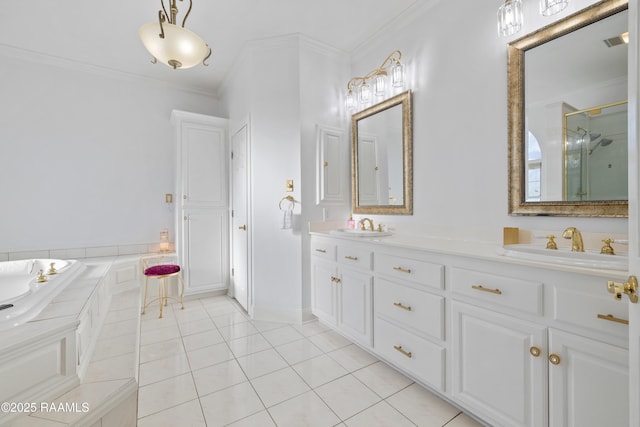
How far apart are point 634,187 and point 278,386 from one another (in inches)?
75.9

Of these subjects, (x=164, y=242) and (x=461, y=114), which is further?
(x=164, y=242)

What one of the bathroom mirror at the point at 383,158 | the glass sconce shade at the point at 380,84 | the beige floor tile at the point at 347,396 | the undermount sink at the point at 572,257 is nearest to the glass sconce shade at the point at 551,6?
the bathroom mirror at the point at 383,158

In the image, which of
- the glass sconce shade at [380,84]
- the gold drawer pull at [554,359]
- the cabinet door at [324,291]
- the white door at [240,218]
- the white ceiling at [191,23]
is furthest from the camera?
the white door at [240,218]

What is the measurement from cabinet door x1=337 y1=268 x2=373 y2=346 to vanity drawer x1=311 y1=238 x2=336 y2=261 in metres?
0.19

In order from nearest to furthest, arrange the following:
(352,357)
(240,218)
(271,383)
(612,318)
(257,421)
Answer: (612,318) → (257,421) → (271,383) → (352,357) → (240,218)

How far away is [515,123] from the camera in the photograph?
1.67 metres

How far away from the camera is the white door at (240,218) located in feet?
9.82

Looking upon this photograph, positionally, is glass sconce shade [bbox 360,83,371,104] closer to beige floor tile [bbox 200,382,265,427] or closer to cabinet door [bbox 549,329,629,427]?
cabinet door [bbox 549,329,629,427]

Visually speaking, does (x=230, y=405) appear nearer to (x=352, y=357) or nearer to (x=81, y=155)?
(x=352, y=357)

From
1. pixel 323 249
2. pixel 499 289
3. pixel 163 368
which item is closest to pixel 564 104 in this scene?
pixel 499 289

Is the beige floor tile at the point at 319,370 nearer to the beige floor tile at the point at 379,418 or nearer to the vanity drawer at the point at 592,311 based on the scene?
the beige floor tile at the point at 379,418

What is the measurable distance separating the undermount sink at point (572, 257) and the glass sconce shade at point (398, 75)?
1.60 metres

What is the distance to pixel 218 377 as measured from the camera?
1882 mm

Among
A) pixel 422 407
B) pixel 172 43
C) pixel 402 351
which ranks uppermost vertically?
pixel 172 43
